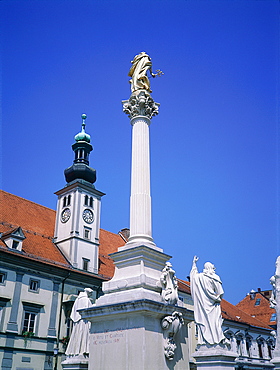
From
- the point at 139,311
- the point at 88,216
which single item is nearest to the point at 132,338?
the point at 139,311

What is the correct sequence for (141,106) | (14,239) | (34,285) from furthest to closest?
(34,285) → (14,239) → (141,106)

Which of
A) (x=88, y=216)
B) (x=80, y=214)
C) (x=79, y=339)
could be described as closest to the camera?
(x=79, y=339)

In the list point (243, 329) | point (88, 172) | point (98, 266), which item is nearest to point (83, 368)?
point (98, 266)

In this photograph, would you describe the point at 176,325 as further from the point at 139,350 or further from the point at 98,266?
the point at 98,266

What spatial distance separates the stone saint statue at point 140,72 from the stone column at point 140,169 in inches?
17.0

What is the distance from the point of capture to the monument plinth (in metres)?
8.69

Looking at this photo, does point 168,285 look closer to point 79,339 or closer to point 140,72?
point 79,339

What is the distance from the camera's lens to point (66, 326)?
3039cm

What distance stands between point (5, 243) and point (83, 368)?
20.6m

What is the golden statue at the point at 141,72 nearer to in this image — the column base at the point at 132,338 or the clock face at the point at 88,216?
the column base at the point at 132,338

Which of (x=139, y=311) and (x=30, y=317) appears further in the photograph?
(x=30, y=317)

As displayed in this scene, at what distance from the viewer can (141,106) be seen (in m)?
12.2

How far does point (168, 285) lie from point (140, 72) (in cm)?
733

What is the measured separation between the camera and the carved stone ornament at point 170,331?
29.3 ft
